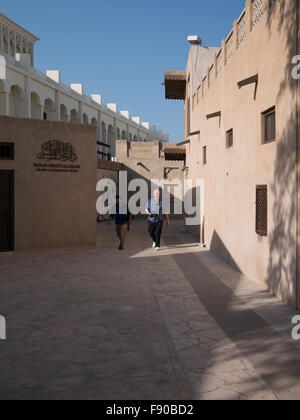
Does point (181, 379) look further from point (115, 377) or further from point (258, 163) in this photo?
point (258, 163)

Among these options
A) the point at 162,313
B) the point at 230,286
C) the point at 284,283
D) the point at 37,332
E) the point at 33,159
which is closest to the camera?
the point at 37,332

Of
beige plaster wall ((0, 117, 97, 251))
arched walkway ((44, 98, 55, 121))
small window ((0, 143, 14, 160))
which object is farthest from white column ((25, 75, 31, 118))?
small window ((0, 143, 14, 160))

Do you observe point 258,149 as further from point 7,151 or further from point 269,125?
point 7,151

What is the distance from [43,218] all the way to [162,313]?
22.7 ft

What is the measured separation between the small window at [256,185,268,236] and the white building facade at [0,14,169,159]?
54.9 ft

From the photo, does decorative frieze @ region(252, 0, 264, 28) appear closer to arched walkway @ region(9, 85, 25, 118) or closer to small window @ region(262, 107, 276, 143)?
small window @ region(262, 107, 276, 143)

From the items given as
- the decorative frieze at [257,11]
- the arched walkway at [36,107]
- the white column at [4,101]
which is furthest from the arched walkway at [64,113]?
the decorative frieze at [257,11]

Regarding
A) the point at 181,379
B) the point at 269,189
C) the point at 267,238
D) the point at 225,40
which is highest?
the point at 225,40

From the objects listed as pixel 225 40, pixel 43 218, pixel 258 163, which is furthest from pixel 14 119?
pixel 258 163

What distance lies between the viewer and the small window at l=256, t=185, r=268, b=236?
7.61m

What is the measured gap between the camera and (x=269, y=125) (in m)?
7.55

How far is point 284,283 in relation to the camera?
661cm

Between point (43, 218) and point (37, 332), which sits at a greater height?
point (43, 218)

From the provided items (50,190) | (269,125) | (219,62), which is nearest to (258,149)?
(269,125)
